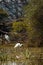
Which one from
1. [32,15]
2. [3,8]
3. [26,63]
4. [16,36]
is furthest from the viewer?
[3,8]

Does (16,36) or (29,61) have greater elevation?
(29,61)

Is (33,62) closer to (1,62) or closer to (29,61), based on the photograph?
(29,61)

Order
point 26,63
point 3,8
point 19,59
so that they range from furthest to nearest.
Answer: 1. point 3,8
2. point 19,59
3. point 26,63

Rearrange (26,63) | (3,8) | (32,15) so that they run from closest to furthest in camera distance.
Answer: (26,63)
(32,15)
(3,8)

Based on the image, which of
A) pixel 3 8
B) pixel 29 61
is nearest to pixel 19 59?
pixel 29 61

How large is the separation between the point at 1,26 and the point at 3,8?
1.46m

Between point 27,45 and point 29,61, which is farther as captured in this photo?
point 27,45

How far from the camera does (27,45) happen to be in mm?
9719

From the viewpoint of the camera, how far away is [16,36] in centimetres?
1044

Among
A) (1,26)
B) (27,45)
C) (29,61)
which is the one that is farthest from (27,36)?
(29,61)

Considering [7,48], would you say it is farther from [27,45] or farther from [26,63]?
[26,63]

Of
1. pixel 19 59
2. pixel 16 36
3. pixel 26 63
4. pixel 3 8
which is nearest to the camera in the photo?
pixel 26 63

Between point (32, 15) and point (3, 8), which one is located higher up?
point (32, 15)

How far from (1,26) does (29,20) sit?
1.62 meters
